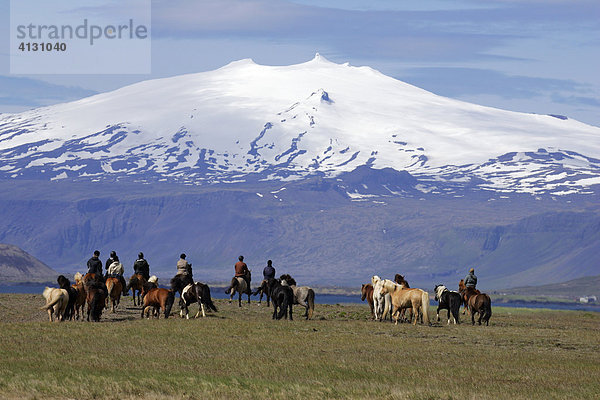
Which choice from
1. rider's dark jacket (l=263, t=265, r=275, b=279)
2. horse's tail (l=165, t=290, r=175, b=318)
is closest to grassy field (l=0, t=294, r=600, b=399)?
horse's tail (l=165, t=290, r=175, b=318)

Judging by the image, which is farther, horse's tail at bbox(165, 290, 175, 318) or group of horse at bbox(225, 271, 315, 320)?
group of horse at bbox(225, 271, 315, 320)

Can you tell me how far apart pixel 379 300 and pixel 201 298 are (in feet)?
28.2

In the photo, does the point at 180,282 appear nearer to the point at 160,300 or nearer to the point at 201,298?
the point at 201,298

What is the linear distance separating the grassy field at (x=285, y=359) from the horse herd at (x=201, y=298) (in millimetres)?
1045

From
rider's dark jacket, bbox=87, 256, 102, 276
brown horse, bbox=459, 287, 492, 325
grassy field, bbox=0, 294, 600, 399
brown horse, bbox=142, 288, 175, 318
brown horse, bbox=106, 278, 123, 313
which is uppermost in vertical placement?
rider's dark jacket, bbox=87, 256, 102, 276

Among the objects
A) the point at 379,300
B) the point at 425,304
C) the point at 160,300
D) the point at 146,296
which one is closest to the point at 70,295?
the point at 146,296

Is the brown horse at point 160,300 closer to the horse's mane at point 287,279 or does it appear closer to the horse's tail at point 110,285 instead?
the horse's tail at point 110,285

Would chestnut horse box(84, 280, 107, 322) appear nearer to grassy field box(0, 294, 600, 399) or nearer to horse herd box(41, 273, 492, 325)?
horse herd box(41, 273, 492, 325)

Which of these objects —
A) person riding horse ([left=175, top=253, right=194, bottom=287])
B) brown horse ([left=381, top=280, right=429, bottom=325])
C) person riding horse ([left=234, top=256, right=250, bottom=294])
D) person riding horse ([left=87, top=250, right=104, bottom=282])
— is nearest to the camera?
brown horse ([left=381, top=280, right=429, bottom=325])

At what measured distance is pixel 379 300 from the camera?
52.1 meters

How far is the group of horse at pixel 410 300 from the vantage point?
4981cm

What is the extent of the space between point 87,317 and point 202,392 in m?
21.0

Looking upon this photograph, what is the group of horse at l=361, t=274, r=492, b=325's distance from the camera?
1961 inches

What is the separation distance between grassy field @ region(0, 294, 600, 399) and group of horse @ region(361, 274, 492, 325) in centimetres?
109
